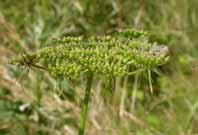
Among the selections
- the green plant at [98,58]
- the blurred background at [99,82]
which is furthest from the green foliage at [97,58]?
the blurred background at [99,82]

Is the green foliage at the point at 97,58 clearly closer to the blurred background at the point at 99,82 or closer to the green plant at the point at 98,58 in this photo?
the green plant at the point at 98,58

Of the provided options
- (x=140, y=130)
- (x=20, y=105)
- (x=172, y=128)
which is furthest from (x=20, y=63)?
(x=20, y=105)

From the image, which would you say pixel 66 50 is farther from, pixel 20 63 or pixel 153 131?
pixel 153 131

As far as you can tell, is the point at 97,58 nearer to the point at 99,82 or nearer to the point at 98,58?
the point at 98,58

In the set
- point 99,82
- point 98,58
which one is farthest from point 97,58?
point 99,82

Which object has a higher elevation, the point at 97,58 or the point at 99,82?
the point at 99,82
